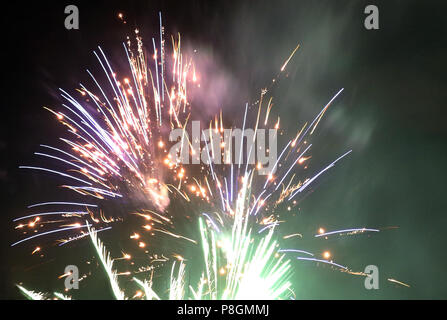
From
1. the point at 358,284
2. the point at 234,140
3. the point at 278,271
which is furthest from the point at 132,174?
the point at 358,284

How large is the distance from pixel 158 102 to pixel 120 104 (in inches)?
23.3

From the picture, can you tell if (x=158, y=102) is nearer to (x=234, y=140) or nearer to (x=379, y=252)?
(x=234, y=140)

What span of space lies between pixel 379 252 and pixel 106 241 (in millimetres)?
5623

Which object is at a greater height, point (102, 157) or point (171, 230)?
point (102, 157)
